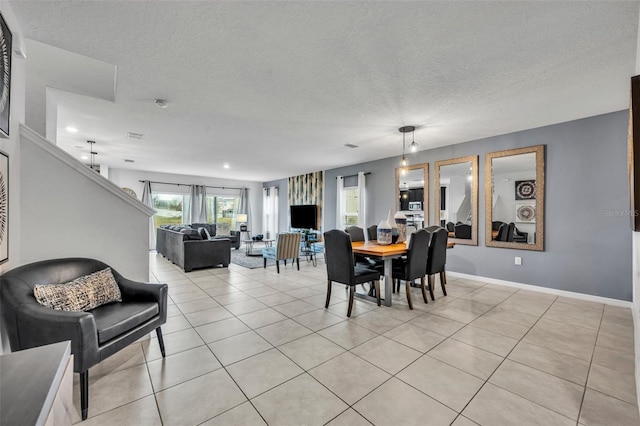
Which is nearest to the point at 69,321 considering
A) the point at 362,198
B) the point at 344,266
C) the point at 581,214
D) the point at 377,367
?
the point at 377,367

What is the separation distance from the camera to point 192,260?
5.37 m

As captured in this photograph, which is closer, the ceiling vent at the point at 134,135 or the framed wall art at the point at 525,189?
the framed wall art at the point at 525,189

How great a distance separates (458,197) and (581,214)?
165 centimetres

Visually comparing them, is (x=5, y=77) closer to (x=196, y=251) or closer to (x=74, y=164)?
(x=74, y=164)

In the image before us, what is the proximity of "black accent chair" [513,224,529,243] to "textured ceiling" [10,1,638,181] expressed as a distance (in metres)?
1.60

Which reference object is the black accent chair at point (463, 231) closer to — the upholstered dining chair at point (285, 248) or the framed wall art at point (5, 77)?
the upholstered dining chair at point (285, 248)

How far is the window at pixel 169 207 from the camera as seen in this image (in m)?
8.72

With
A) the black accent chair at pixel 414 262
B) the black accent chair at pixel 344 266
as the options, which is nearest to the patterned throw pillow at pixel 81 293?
the black accent chair at pixel 344 266

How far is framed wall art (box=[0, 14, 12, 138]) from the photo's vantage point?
1.45m

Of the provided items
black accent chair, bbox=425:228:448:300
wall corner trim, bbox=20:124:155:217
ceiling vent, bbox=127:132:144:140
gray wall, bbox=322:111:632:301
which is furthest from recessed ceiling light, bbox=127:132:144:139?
gray wall, bbox=322:111:632:301

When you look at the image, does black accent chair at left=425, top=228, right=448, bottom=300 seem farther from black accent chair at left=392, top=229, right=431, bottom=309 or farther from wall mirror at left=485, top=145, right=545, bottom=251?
wall mirror at left=485, top=145, right=545, bottom=251

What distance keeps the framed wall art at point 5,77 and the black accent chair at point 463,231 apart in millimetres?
5594

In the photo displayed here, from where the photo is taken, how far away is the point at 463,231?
485 cm

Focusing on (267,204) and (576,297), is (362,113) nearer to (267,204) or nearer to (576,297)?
(576,297)
